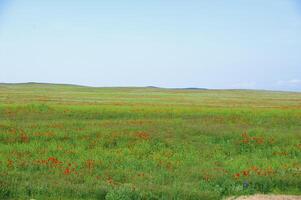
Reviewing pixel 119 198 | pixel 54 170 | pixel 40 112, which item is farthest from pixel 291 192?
pixel 40 112

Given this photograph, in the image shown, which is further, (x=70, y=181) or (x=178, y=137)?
(x=178, y=137)

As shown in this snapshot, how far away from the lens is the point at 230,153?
18766 millimetres

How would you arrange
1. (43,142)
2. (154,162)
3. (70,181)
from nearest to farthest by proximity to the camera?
(70,181)
(154,162)
(43,142)

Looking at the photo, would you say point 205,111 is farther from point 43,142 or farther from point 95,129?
point 43,142

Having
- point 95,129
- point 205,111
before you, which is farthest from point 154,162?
Result: point 205,111

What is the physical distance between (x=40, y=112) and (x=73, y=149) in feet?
60.4

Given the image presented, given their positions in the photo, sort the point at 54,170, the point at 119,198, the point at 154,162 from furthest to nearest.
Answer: the point at 154,162, the point at 54,170, the point at 119,198

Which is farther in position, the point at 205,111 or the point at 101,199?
the point at 205,111

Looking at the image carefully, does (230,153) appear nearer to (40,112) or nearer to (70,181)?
(70,181)

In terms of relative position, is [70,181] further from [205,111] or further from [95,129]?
[205,111]

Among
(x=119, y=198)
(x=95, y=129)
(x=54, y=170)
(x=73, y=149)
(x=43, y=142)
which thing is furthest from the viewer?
(x=95, y=129)

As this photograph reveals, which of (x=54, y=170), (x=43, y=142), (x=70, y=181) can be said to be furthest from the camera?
(x=43, y=142)

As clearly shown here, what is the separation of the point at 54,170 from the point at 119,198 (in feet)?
13.4

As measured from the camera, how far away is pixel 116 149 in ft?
61.0
